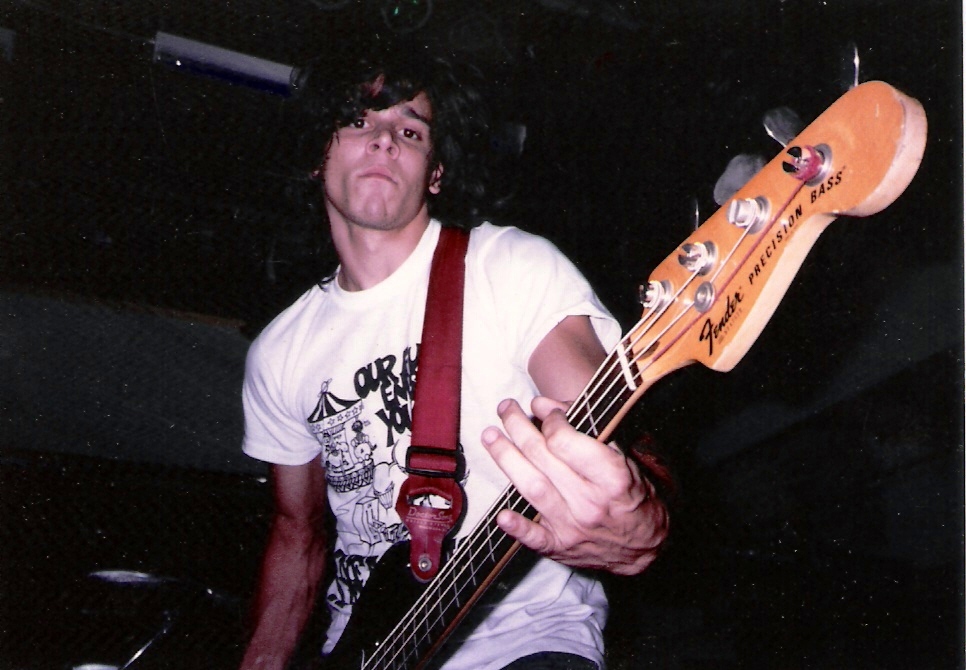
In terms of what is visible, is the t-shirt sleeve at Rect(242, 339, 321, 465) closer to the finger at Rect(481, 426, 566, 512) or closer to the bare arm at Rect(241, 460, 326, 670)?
the bare arm at Rect(241, 460, 326, 670)

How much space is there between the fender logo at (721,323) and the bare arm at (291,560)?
1.04 meters

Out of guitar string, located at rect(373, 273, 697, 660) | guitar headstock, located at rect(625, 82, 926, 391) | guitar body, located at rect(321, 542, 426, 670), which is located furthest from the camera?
guitar body, located at rect(321, 542, 426, 670)

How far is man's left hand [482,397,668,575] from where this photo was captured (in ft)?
2.19

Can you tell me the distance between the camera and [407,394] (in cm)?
122

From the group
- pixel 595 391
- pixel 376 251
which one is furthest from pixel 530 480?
pixel 376 251

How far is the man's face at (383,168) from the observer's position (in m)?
1.38

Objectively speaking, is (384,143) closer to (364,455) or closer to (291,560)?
(364,455)

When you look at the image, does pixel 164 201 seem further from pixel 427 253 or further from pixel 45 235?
pixel 427 253

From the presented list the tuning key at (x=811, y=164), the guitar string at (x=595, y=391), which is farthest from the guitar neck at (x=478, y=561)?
the tuning key at (x=811, y=164)

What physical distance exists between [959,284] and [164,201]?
2.09 m

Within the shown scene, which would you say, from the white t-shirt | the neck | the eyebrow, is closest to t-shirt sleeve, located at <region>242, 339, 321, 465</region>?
the white t-shirt

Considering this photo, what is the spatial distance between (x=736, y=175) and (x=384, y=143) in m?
0.91

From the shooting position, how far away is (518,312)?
1.19 m

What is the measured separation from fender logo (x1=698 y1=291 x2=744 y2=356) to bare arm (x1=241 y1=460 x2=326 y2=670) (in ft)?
3.40
